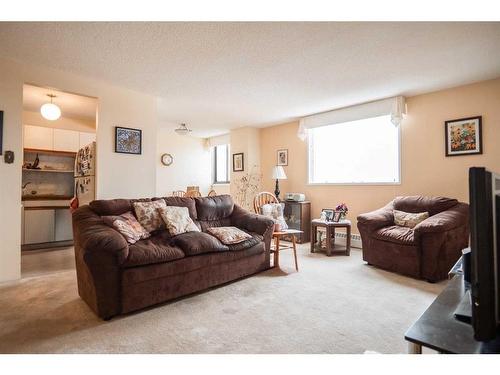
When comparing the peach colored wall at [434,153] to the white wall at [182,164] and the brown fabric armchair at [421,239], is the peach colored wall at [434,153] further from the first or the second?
the white wall at [182,164]

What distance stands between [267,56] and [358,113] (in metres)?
2.24

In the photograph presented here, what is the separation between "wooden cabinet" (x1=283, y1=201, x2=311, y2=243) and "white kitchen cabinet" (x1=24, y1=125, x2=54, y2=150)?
420 cm

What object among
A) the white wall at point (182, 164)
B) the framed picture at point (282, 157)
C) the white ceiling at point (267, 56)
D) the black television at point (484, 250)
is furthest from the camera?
the white wall at point (182, 164)

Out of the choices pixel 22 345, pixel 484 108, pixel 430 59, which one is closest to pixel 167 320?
pixel 22 345

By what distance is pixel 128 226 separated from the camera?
8.43ft

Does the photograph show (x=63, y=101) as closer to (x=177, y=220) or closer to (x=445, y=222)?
(x=177, y=220)

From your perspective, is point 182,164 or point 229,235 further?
point 182,164

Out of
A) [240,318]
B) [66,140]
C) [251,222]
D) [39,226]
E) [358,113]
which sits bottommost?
[240,318]

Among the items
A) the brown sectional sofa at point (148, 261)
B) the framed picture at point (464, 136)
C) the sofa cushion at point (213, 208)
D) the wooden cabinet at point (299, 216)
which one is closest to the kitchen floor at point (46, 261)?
the brown sectional sofa at point (148, 261)

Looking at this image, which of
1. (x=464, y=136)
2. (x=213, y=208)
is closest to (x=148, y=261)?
(x=213, y=208)

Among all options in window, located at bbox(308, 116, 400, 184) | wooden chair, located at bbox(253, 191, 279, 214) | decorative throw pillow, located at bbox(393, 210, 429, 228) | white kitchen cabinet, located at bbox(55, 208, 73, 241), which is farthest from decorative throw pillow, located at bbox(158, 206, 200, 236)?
window, located at bbox(308, 116, 400, 184)

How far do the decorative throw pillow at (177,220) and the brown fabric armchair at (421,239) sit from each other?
→ 211 cm

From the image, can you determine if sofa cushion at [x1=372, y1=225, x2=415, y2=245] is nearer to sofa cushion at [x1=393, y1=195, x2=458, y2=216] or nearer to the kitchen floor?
sofa cushion at [x1=393, y1=195, x2=458, y2=216]

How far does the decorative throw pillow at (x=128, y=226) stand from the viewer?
244 centimetres
